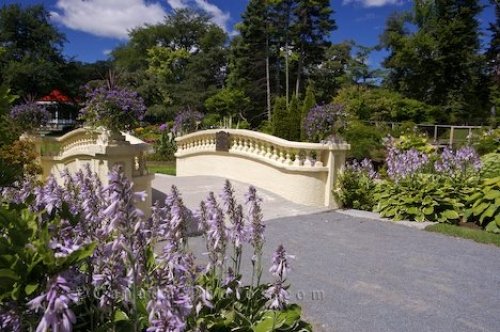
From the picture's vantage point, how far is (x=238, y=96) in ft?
110

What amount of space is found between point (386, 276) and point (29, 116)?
8.86m

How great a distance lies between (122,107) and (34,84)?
32.6 metres

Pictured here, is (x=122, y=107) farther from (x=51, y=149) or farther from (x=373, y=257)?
(x=51, y=149)

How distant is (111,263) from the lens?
6.10 feet

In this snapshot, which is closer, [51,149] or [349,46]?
[51,149]

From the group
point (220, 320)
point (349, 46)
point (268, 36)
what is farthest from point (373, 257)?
point (349, 46)

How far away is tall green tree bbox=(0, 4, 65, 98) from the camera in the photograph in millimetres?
33500

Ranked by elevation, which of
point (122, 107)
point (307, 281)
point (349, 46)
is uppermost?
point (349, 46)

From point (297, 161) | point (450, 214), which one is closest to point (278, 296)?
point (450, 214)

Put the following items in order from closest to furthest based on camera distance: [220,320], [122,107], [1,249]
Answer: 1. [1,249]
2. [220,320]
3. [122,107]

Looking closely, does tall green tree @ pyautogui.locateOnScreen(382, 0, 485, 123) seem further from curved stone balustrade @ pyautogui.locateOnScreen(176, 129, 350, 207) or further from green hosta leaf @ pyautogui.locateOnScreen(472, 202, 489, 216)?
green hosta leaf @ pyautogui.locateOnScreen(472, 202, 489, 216)

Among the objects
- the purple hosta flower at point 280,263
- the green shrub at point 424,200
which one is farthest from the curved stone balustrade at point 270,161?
the purple hosta flower at point 280,263

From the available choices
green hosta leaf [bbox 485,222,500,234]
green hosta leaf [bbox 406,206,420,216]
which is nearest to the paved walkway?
green hosta leaf [bbox 406,206,420,216]

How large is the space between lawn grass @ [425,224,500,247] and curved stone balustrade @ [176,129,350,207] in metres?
2.12
